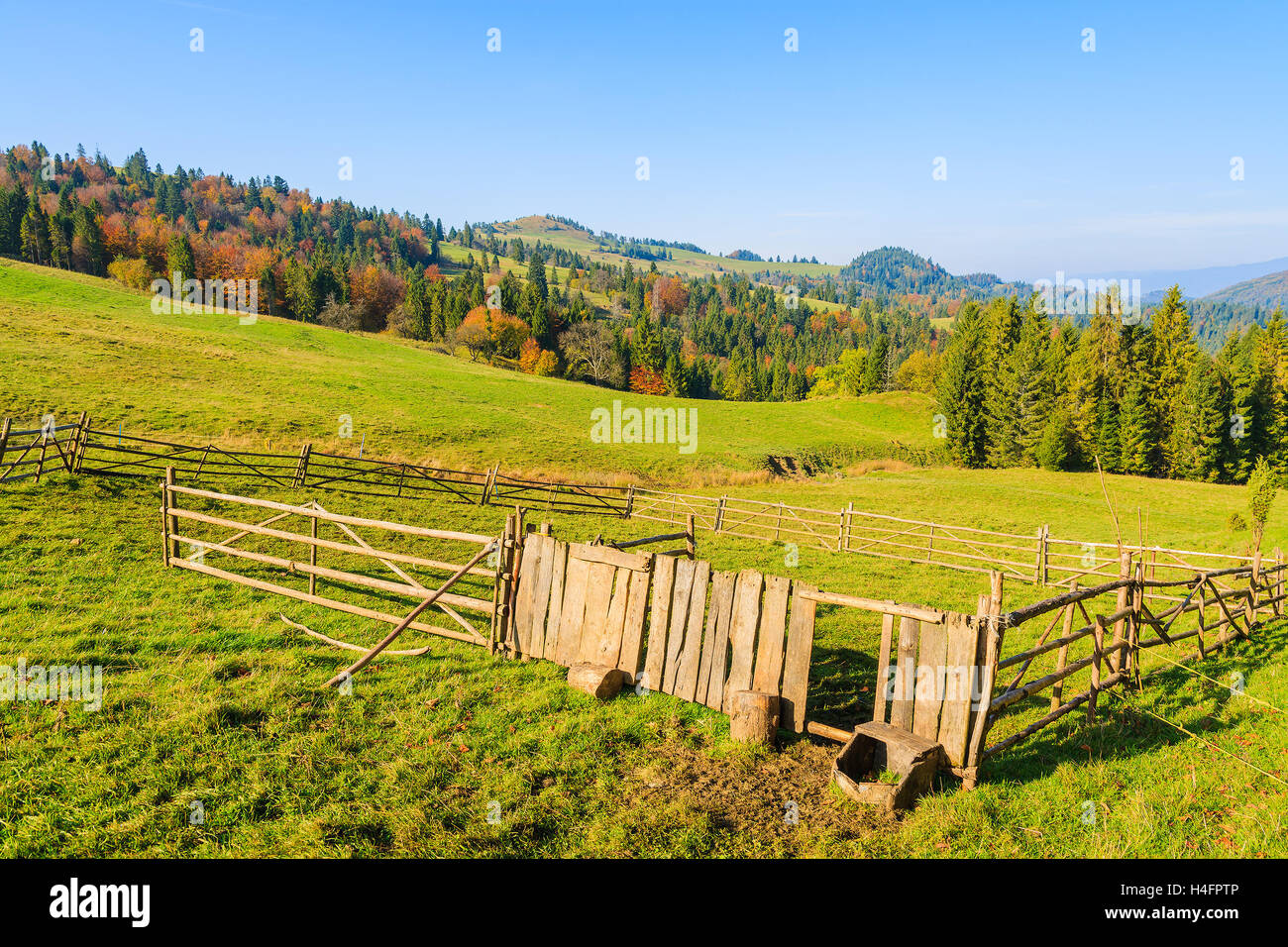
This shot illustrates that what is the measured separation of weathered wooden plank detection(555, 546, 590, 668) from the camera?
897 cm

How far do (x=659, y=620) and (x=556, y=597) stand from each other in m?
1.65

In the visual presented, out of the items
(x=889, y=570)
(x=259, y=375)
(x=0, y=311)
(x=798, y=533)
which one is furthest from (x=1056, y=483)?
(x=0, y=311)

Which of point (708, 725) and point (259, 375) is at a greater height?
point (259, 375)

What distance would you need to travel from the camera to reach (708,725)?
7688mm

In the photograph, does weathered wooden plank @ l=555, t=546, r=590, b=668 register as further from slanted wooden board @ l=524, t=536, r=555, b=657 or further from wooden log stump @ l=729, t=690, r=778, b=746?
wooden log stump @ l=729, t=690, r=778, b=746

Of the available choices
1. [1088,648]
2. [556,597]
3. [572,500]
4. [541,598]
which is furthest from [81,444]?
[1088,648]

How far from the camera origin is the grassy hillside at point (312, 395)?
31.9 metres

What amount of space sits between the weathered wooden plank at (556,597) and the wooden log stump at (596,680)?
73 centimetres

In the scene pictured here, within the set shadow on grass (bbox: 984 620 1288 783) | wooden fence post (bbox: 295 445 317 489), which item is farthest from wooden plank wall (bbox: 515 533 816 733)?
wooden fence post (bbox: 295 445 317 489)

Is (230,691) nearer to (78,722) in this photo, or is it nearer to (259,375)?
(78,722)

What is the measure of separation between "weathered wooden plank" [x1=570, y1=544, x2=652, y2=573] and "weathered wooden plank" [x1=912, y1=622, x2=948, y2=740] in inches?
135

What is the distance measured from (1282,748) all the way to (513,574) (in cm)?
991

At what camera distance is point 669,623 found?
27.8 feet

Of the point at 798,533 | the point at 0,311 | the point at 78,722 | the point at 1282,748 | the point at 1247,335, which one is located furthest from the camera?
the point at 1247,335
